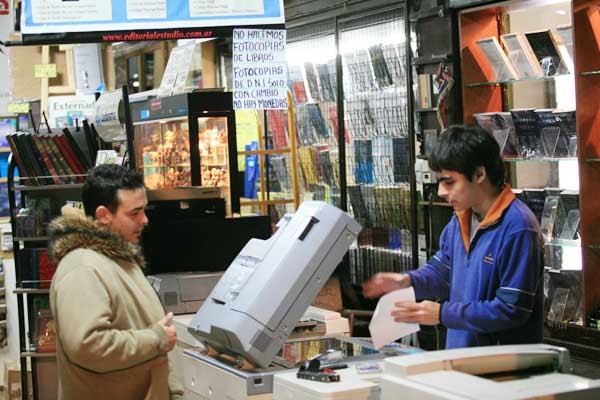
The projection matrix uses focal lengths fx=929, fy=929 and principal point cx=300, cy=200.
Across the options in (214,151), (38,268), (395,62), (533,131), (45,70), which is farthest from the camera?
(45,70)

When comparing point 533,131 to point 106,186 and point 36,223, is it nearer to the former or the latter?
point 36,223

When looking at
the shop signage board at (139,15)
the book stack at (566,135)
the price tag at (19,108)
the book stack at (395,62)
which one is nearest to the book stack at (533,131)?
the book stack at (566,135)

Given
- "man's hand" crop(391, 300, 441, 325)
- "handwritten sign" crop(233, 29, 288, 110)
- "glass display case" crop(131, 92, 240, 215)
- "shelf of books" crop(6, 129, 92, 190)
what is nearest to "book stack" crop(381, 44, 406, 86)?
"glass display case" crop(131, 92, 240, 215)

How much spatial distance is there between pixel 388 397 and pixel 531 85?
4.65 m

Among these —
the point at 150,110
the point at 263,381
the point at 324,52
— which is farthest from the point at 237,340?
the point at 324,52

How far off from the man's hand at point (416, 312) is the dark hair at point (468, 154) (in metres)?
0.47

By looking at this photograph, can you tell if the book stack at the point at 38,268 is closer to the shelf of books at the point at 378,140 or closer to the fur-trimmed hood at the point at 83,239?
the fur-trimmed hood at the point at 83,239

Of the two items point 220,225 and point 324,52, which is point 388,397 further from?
point 324,52

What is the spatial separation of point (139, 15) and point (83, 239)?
88.9 inches

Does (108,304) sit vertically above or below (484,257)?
below

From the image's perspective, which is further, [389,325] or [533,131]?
[533,131]

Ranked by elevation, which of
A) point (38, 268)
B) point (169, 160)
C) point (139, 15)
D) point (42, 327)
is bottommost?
point (42, 327)

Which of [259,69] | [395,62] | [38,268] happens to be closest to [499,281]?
[259,69]

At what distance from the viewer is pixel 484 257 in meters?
3.20
